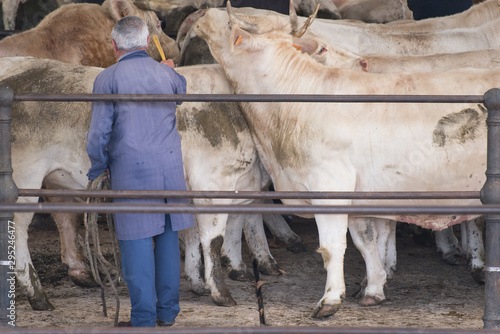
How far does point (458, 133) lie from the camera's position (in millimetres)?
5043

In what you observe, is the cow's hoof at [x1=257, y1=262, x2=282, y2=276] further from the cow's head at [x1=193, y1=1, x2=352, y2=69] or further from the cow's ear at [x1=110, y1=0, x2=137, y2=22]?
the cow's ear at [x1=110, y1=0, x2=137, y2=22]

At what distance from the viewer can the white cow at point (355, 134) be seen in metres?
5.06

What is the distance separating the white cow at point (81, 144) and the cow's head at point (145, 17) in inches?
59.9

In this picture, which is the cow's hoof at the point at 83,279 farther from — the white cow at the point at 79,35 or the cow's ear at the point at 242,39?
the cow's ear at the point at 242,39

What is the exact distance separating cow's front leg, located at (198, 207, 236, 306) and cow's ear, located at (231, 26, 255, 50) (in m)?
1.26

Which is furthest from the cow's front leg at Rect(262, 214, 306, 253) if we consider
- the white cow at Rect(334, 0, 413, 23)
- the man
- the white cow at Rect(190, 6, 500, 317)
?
the white cow at Rect(334, 0, 413, 23)

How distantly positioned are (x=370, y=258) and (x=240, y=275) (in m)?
1.17

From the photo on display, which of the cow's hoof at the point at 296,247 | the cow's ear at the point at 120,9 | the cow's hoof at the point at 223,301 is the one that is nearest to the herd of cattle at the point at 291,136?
the cow's hoof at the point at 223,301

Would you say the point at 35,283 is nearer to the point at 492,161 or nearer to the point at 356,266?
the point at 356,266

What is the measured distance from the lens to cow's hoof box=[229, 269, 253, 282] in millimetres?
6223

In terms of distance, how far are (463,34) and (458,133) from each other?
7.43ft

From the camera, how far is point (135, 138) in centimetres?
447

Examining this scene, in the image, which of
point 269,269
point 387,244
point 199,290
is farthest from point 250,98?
point 269,269

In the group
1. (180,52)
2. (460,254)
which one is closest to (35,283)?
(180,52)
